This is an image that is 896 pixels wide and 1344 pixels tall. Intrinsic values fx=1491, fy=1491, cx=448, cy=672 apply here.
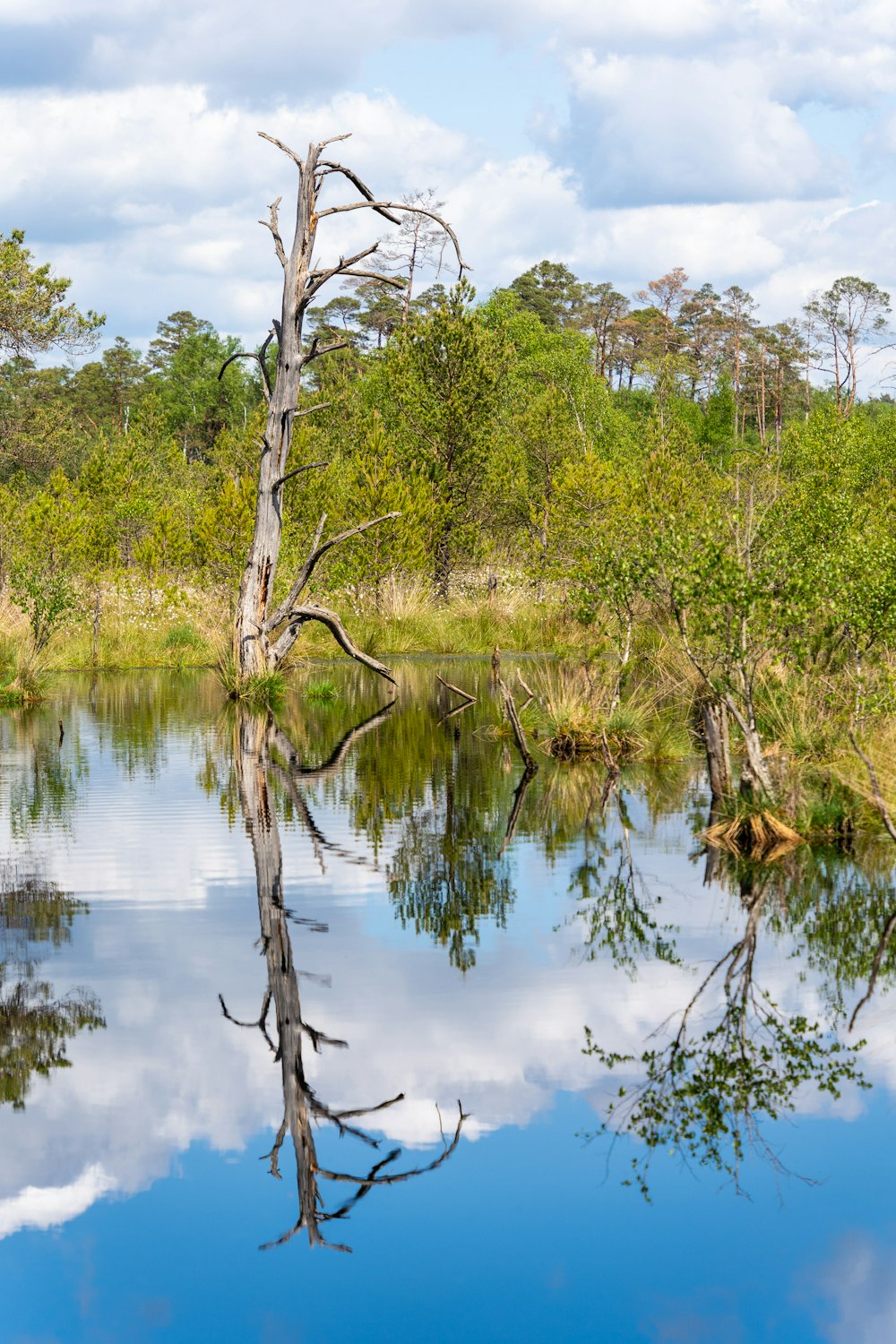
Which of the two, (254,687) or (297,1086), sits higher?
(297,1086)

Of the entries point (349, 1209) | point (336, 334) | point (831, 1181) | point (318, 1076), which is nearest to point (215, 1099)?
point (318, 1076)

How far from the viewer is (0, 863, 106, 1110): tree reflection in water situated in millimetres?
6453

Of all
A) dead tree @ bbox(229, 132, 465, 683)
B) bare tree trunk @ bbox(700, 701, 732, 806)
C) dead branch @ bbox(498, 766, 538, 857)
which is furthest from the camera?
dead tree @ bbox(229, 132, 465, 683)

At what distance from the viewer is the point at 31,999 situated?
731cm

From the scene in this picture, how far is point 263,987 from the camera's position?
7430mm

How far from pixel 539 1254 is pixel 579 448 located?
40.0 metres

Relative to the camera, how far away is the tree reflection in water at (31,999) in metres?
6.45

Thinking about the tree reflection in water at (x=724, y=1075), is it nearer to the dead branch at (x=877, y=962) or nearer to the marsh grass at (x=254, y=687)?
the dead branch at (x=877, y=962)

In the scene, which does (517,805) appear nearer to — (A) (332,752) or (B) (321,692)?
(A) (332,752)

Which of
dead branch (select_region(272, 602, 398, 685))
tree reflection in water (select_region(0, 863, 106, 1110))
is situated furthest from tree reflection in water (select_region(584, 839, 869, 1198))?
dead branch (select_region(272, 602, 398, 685))

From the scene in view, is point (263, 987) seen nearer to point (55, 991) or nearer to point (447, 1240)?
point (55, 991)

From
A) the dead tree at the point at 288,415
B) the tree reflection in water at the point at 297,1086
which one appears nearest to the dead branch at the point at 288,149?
the dead tree at the point at 288,415

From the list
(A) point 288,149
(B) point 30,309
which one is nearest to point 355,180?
(A) point 288,149

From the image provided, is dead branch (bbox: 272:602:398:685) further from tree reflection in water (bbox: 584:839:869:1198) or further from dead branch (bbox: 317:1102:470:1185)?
dead branch (bbox: 317:1102:470:1185)
